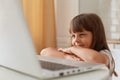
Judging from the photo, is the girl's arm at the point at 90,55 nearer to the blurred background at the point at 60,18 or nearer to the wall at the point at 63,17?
the blurred background at the point at 60,18

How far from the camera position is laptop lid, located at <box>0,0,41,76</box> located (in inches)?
13.4

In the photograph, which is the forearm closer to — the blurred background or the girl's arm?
the girl's arm

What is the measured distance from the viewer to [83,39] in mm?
941

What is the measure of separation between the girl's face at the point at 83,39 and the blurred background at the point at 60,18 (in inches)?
23.5

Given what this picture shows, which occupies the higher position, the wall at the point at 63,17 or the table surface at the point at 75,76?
the table surface at the point at 75,76

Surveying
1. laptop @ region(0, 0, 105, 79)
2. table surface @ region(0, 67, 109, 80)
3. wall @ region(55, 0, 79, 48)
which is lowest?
wall @ region(55, 0, 79, 48)

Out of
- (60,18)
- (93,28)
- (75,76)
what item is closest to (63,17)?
(60,18)

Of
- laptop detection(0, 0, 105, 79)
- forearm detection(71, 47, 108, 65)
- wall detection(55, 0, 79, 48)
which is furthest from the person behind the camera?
wall detection(55, 0, 79, 48)

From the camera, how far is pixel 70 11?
6.38 feet

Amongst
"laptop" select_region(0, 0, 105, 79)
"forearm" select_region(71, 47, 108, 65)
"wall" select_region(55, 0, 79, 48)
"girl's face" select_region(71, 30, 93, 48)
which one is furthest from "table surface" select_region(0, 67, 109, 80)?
"wall" select_region(55, 0, 79, 48)

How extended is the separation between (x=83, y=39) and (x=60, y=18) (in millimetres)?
1042

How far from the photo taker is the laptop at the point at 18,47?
34cm

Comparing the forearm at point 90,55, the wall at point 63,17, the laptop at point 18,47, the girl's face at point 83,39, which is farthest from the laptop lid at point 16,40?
the wall at point 63,17

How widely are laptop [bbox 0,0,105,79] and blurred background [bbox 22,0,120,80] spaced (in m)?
1.19
